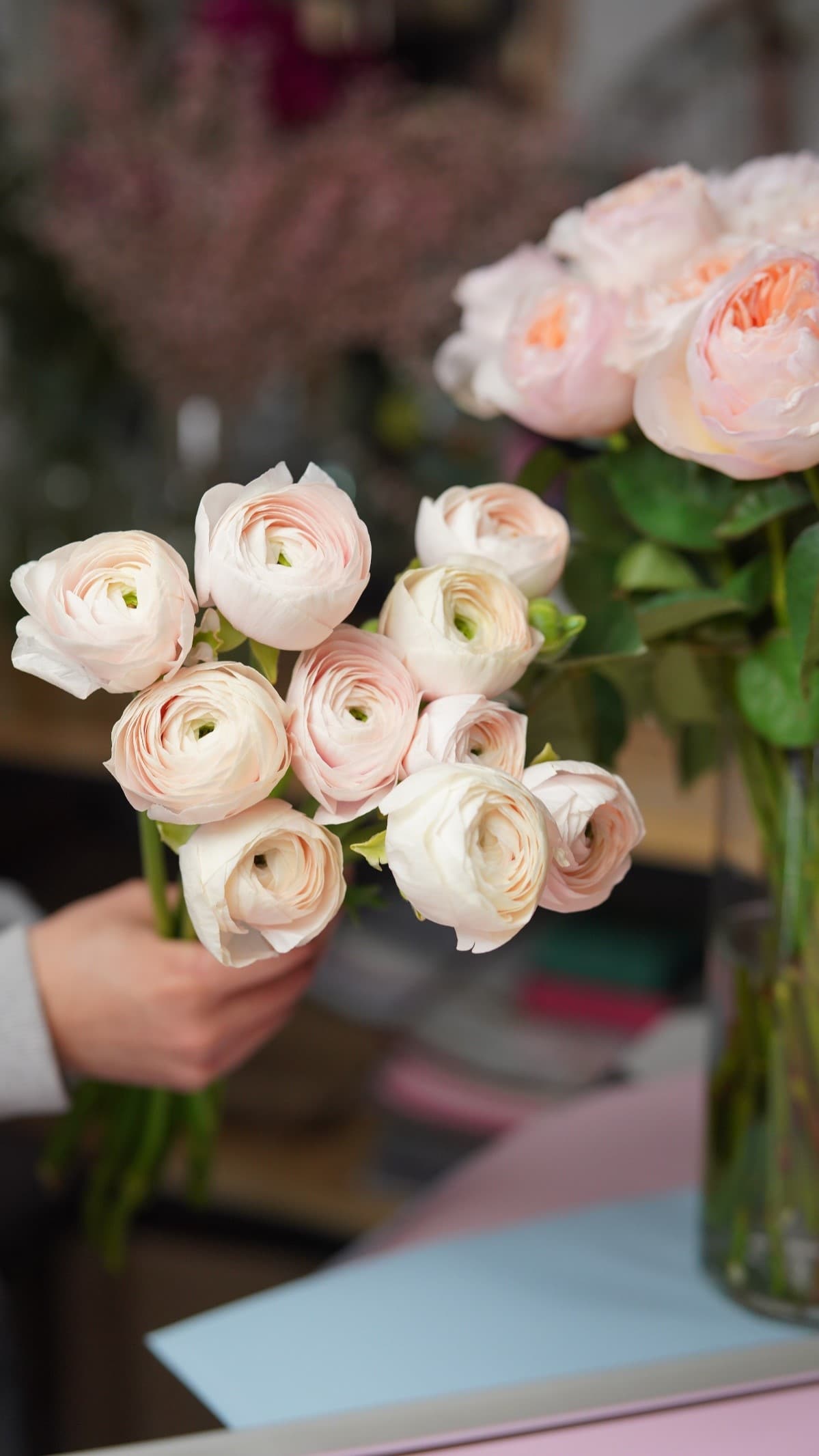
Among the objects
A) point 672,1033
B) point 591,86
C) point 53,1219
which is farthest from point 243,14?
point 53,1219

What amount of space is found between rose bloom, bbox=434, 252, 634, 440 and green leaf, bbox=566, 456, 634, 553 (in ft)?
0.06

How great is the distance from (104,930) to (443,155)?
87 cm

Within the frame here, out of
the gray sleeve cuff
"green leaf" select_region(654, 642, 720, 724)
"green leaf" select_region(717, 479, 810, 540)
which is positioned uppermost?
"green leaf" select_region(717, 479, 810, 540)

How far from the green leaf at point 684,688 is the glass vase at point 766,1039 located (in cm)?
2

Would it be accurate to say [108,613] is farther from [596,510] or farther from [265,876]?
[596,510]

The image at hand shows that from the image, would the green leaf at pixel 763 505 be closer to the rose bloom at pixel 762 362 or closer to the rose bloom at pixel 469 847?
the rose bloom at pixel 762 362

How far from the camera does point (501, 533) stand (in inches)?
16.1

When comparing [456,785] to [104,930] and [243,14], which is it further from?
[243,14]

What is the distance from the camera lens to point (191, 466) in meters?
1.34

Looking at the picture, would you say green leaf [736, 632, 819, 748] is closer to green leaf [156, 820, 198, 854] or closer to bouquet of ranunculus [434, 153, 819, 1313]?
bouquet of ranunculus [434, 153, 819, 1313]

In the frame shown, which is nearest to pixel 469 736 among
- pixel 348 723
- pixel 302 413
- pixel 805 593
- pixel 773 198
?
pixel 348 723

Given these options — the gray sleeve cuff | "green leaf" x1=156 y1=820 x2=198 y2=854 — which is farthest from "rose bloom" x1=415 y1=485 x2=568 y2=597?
the gray sleeve cuff

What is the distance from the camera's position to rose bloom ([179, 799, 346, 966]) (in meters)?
0.35

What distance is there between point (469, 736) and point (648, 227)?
202 mm
